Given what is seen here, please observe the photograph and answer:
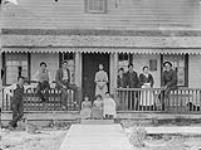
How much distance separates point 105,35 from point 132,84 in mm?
2214

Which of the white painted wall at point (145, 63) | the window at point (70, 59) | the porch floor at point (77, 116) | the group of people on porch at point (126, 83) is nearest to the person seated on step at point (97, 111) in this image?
the porch floor at point (77, 116)

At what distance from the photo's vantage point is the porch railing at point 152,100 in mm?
17984

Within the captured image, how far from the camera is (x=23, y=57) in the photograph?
64.2ft

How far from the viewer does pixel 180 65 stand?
1998 centimetres

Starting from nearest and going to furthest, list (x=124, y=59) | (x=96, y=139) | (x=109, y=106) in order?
(x=96, y=139)
(x=109, y=106)
(x=124, y=59)

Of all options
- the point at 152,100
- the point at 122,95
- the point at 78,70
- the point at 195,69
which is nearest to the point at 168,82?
the point at 152,100

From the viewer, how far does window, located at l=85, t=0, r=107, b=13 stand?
65.0 ft

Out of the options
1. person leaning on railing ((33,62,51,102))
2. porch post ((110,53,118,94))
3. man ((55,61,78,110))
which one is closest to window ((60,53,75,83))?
person leaning on railing ((33,62,51,102))

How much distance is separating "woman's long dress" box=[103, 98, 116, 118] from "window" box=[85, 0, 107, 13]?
160 inches

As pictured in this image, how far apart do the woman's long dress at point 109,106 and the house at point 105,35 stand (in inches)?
40.7

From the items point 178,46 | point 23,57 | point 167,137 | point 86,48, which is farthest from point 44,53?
point 167,137

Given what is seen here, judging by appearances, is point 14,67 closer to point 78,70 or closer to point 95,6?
point 78,70

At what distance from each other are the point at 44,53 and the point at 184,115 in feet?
19.4

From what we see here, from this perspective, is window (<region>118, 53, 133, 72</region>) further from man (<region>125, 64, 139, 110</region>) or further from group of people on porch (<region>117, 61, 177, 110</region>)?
man (<region>125, 64, 139, 110</region>)
